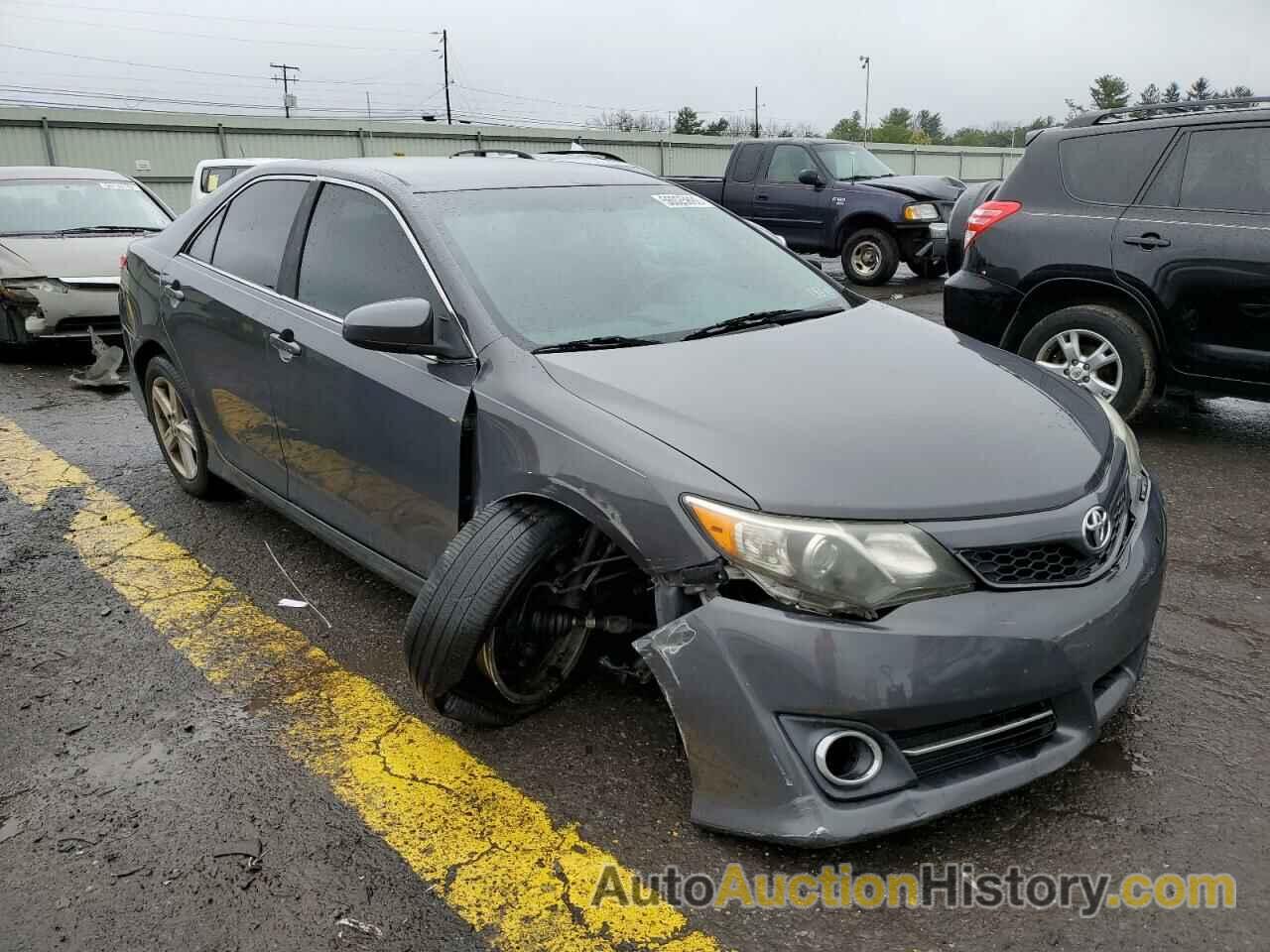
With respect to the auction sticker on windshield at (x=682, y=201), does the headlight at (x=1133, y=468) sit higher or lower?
lower

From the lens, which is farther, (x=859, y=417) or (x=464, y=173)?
(x=464, y=173)

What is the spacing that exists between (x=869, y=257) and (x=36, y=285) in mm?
9083

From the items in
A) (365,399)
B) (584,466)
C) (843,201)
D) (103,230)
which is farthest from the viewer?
(843,201)

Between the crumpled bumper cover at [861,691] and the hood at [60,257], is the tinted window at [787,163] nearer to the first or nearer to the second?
the hood at [60,257]

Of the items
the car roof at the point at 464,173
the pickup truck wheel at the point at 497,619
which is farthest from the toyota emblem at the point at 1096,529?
the car roof at the point at 464,173

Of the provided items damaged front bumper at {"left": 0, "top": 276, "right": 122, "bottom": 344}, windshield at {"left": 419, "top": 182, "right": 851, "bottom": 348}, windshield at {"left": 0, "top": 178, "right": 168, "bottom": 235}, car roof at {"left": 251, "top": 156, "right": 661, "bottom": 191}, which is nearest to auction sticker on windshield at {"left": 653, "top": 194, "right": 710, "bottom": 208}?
windshield at {"left": 419, "top": 182, "right": 851, "bottom": 348}

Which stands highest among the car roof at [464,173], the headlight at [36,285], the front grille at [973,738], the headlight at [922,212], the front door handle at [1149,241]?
the car roof at [464,173]

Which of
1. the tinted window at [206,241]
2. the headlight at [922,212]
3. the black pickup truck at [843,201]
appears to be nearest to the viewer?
the tinted window at [206,241]

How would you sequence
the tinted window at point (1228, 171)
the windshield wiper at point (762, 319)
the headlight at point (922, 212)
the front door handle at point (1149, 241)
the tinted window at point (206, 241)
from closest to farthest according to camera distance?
1. the windshield wiper at point (762, 319)
2. the tinted window at point (206, 241)
3. the tinted window at point (1228, 171)
4. the front door handle at point (1149, 241)
5. the headlight at point (922, 212)

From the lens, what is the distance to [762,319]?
133 inches

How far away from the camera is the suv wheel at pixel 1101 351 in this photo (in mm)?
5508

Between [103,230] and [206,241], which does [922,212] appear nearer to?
[103,230]

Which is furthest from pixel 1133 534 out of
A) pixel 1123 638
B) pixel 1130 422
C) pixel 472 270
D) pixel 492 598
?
pixel 1130 422

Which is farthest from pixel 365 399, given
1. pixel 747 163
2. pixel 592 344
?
pixel 747 163
